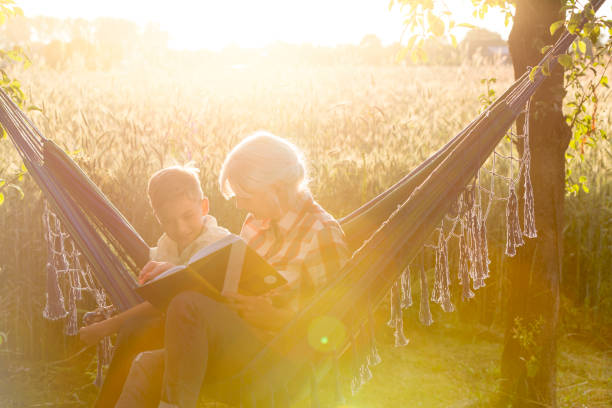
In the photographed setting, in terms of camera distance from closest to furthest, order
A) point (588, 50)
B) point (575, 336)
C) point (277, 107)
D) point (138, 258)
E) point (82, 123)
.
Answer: point (588, 50), point (138, 258), point (575, 336), point (82, 123), point (277, 107)

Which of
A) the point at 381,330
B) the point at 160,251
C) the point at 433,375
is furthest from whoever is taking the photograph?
the point at 381,330

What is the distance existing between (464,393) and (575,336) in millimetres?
853

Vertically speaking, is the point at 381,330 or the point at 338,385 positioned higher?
the point at 338,385

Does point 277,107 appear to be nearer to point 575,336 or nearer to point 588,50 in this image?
point 575,336

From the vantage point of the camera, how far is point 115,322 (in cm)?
163

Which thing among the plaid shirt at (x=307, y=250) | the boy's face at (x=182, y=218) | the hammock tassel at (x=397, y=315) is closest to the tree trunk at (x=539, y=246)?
the hammock tassel at (x=397, y=315)

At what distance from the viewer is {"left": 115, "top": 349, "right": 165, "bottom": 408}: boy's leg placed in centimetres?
151

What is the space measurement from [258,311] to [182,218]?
44 cm

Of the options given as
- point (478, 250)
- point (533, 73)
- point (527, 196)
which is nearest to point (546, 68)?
point (533, 73)

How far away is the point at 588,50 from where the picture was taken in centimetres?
175

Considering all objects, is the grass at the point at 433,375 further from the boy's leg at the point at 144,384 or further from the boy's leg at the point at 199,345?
the boy's leg at the point at 199,345

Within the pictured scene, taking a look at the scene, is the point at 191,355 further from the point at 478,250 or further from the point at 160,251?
the point at 478,250

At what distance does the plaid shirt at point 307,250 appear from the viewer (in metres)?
1.58

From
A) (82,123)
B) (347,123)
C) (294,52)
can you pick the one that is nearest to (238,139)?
(82,123)
